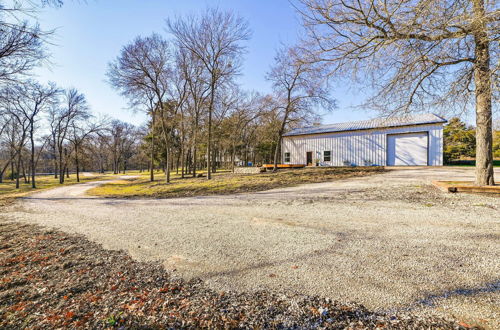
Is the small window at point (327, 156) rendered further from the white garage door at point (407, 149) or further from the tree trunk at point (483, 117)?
the tree trunk at point (483, 117)

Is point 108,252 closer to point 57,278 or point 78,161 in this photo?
point 57,278

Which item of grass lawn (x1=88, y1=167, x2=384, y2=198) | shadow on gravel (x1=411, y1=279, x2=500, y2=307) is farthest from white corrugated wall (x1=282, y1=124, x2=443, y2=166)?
shadow on gravel (x1=411, y1=279, x2=500, y2=307)

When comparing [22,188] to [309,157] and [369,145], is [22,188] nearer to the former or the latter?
[309,157]

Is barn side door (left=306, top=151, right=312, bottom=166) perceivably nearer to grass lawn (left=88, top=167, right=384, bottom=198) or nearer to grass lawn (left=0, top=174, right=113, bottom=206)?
grass lawn (left=88, top=167, right=384, bottom=198)

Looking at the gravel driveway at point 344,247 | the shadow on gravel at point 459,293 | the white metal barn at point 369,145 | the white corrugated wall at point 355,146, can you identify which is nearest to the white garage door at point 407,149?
the white metal barn at point 369,145

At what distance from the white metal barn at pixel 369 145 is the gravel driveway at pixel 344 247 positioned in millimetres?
13672

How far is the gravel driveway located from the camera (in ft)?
7.45

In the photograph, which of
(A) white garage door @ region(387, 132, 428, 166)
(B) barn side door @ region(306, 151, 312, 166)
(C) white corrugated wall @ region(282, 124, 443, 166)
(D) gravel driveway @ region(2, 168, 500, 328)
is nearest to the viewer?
(D) gravel driveway @ region(2, 168, 500, 328)

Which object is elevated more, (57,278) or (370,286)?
(370,286)

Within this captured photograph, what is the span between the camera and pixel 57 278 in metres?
2.98

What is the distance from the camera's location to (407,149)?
66.6 feet

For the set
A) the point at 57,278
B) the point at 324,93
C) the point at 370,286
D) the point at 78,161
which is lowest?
the point at 57,278

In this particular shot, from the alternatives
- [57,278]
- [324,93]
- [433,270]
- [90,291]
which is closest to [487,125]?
[433,270]

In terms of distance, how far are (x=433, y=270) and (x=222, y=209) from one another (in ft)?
16.0
